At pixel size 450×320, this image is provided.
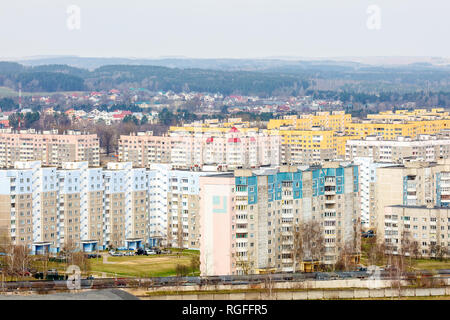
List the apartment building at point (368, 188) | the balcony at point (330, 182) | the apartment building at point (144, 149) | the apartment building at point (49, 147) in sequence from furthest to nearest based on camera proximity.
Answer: the apartment building at point (144, 149) < the apartment building at point (49, 147) < the apartment building at point (368, 188) < the balcony at point (330, 182)

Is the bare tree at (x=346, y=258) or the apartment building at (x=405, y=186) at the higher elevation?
the apartment building at (x=405, y=186)

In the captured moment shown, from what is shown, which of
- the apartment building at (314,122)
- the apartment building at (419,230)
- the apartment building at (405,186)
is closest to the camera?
the apartment building at (419,230)

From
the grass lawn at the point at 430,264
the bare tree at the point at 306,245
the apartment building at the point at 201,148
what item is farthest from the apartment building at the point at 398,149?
the bare tree at the point at 306,245

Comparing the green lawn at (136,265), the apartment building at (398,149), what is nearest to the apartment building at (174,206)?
the green lawn at (136,265)

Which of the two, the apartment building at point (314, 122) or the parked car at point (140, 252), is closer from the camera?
the parked car at point (140, 252)

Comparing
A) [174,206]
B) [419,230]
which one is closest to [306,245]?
[419,230]

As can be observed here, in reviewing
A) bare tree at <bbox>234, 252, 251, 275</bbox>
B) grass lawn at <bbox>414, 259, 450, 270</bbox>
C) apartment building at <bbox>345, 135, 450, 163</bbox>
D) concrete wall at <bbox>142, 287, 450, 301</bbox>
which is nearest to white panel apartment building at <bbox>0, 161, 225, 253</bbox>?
bare tree at <bbox>234, 252, 251, 275</bbox>

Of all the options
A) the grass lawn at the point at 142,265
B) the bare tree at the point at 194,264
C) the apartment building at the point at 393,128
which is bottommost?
the grass lawn at the point at 142,265

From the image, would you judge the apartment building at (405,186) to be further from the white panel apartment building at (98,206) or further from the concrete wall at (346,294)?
the concrete wall at (346,294)
